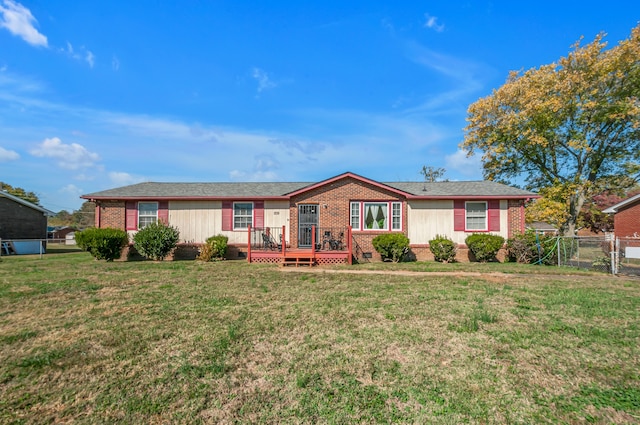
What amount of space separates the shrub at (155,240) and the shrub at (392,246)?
28.9 feet

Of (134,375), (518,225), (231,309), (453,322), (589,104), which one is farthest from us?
(589,104)

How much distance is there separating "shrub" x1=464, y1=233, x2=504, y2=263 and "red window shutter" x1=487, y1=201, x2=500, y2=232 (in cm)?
64

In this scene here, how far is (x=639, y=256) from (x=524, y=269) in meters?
5.72

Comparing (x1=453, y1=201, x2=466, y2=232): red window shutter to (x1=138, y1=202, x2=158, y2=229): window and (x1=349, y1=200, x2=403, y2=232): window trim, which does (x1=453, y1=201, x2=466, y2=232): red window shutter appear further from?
(x1=138, y1=202, x2=158, y2=229): window

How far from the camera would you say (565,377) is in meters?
3.59

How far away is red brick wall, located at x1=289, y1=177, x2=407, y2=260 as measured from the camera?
48.2ft

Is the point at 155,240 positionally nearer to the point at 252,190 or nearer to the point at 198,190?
the point at 198,190

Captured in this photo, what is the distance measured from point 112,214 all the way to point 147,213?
5.26 feet

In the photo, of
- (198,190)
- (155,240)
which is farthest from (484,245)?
(155,240)

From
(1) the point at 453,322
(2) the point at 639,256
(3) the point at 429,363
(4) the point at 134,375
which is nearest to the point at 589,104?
(2) the point at 639,256

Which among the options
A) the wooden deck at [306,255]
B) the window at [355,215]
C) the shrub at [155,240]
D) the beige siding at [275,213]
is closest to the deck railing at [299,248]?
the wooden deck at [306,255]

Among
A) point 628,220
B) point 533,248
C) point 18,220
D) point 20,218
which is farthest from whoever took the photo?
point 20,218

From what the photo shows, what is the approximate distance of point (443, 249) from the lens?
13953mm

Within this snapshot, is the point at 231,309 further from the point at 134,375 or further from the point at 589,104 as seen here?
the point at 589,104
